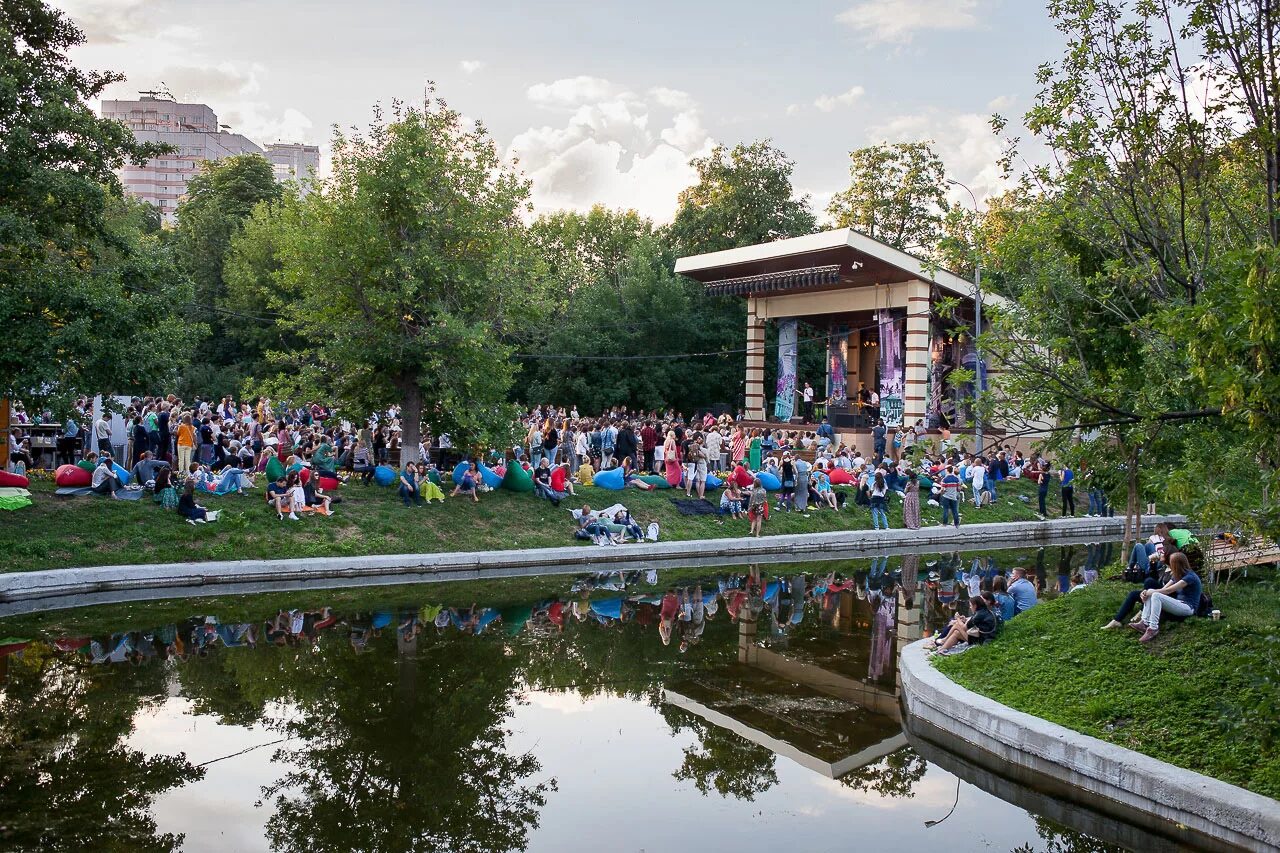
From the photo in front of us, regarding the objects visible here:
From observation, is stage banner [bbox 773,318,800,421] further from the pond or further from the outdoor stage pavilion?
the pond

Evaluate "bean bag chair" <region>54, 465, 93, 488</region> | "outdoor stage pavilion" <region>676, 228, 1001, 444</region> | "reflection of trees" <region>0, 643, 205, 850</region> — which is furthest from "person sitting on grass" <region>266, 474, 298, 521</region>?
"outdoor stage pavilion" <region>676, 228, 1001, 444</region>

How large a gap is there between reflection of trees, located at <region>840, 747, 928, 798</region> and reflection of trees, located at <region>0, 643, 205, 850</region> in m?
5.94

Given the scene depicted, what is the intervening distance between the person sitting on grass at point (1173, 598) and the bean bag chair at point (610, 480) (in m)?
14.9

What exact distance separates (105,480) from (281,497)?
124 inches

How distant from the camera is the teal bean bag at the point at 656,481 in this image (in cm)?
2659

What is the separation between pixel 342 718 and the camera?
1105cm

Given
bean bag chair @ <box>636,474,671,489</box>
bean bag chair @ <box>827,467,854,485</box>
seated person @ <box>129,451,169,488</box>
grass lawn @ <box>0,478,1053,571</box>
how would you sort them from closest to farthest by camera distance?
grass lawn @ <box>0,478,1053,571</box>, seated person @ <box>129,451,169,488</box>, bean bag chair @ <box>636,474,671,489</box>, bean bag chair @ <box>827,467,854,485</box>

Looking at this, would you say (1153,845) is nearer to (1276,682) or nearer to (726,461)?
(1276,682)

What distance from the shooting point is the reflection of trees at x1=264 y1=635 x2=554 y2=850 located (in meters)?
8.43

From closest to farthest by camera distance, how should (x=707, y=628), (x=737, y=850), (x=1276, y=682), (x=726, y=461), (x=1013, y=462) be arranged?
1. (x=1276, y=682)
2. (x=737, y=850)
3. (x=707, y=628)
4. (x=726, y=461)
5. (x=1013, y=462)

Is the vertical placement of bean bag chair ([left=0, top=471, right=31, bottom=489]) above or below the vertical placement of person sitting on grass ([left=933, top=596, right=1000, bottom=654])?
above

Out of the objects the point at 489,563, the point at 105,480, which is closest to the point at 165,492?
the point at 105,480

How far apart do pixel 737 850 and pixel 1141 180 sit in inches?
293

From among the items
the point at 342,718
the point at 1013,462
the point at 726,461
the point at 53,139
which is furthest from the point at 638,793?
the point at 1013,462
